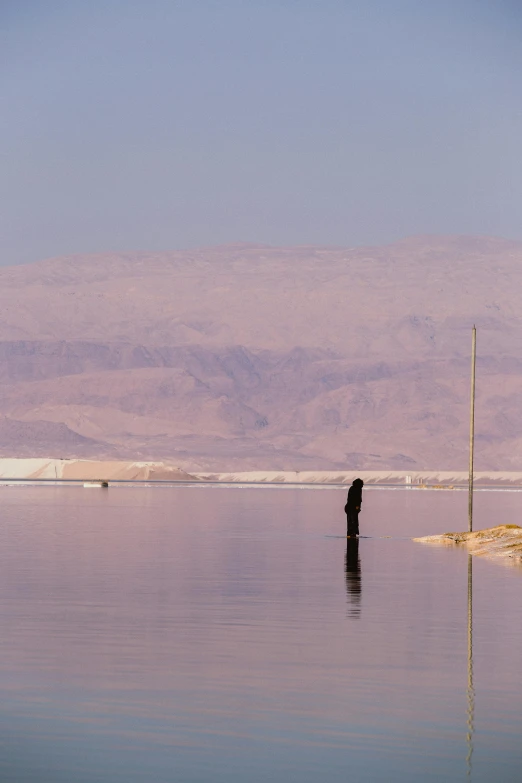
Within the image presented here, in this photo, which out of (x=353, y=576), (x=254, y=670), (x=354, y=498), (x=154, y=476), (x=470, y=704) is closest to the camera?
(x=470, y=704)

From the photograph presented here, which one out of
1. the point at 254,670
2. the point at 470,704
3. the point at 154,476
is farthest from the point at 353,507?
the point at 154,476

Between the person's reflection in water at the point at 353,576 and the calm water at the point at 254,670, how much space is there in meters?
0.06

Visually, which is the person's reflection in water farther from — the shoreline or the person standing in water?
the shoreline

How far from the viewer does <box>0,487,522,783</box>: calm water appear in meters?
9.44

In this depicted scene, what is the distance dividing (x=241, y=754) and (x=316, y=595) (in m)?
10.9

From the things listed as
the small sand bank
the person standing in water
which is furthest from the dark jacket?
the small sand bank

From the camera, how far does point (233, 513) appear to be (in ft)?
170

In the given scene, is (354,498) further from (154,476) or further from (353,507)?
(154,476)

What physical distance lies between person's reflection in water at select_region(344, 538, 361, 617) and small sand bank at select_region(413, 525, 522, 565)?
6.52 feet

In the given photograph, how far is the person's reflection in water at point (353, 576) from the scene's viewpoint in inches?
744

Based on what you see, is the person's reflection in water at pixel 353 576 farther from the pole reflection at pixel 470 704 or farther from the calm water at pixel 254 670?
the pole reflection at pixel 470 704

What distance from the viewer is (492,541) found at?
32.9 metres

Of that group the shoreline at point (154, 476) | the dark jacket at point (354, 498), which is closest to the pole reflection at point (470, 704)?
the dark jacket at point (354, 498)

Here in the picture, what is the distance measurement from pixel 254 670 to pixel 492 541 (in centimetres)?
2039
